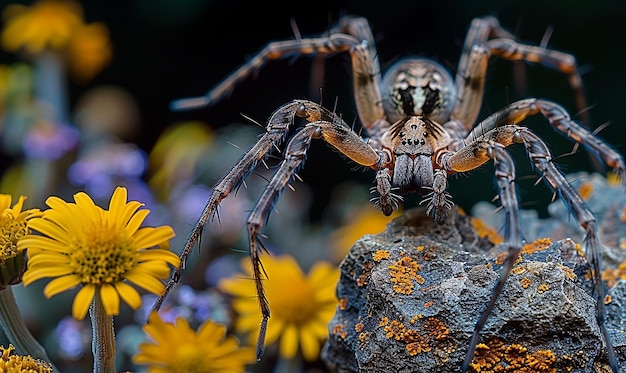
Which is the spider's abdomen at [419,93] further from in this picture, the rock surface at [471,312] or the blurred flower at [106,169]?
the blurred flower at [106,169]

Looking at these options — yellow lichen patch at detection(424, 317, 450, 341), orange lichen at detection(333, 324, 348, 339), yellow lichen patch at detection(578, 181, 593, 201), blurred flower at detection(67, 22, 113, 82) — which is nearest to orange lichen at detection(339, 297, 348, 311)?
orange lichen at detection(333, 324, 348, 339)

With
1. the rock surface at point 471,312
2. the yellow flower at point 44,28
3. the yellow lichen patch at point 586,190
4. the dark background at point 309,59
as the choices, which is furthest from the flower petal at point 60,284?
the dark background at point 309,59

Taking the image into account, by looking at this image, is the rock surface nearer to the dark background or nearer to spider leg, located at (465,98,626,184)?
spider leg, located at (465,98,626,184)

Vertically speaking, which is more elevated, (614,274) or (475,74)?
(475,74)

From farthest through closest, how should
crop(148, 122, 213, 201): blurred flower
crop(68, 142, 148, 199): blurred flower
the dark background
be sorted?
the dark background < crop(148, 122, 213, 201): blurred flower < crop(68, 142, 148, 199): blurred flower

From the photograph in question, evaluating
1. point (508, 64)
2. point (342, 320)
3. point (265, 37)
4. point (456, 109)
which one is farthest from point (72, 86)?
point (342, 320)

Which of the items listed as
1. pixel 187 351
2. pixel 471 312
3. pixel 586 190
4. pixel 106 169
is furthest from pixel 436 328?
pixel 106 169

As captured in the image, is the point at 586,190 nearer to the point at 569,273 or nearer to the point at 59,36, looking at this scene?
the point at 569,273
